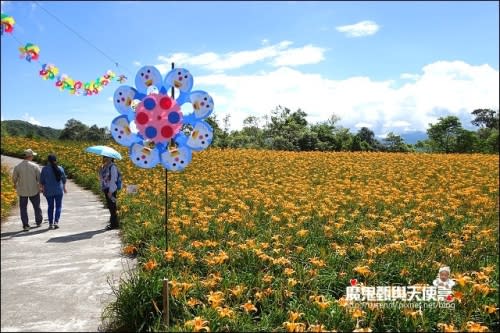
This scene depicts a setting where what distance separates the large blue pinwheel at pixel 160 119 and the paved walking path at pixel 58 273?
149 cm

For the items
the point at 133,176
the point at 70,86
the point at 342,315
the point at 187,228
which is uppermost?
the point at 70,86

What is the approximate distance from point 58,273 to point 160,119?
231 cm

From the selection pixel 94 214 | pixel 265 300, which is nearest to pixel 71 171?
pixel 94 214

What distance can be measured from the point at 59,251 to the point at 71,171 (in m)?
7.91

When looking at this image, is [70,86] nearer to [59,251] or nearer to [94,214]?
[59,251]

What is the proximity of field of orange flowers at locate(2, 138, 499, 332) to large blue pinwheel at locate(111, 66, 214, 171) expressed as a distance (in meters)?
1.09

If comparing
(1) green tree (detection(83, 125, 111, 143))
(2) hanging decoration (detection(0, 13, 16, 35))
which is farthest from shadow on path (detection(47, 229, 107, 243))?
(2) hanging decoration (detection(0, 13, 16, 35))

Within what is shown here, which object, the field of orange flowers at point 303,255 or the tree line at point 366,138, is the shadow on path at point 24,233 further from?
the tree line at point 366,138

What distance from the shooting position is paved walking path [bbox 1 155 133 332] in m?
3.62

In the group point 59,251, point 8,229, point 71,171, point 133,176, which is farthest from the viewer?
point 71,171

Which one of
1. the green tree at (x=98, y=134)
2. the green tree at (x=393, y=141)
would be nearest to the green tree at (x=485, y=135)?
the green tree at (x=98, y=134)

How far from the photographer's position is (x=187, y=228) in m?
6.78

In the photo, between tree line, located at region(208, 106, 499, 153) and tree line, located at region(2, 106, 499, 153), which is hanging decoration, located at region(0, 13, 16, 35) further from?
tree line, located at region(208, 106, 499, 153)

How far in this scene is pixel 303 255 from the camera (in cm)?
561
